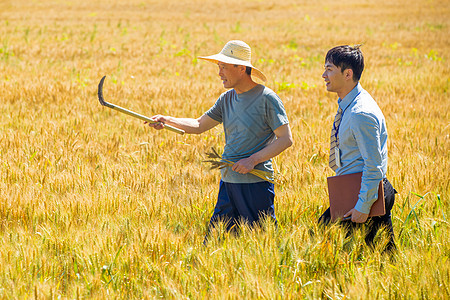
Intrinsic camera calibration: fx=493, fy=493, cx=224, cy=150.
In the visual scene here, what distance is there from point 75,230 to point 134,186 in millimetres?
1128

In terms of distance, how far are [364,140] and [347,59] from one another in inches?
19.4

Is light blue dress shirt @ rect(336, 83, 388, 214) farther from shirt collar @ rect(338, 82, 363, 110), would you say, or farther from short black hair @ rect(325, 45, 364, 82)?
short black hair @ rect(325, 45, 364, 82)

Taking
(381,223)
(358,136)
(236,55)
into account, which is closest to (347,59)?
(358,136)

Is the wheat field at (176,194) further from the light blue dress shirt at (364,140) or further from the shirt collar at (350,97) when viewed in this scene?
the shirt collar at (350,97)

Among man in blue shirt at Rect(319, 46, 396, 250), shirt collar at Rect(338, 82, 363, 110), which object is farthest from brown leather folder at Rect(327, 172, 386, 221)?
shirt collar at Rect(338, 82, 363, 110)

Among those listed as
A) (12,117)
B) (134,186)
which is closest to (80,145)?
(134,186)

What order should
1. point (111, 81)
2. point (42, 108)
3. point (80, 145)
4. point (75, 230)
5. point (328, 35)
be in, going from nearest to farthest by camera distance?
point (75, 230) → point (80, 145) → point (42, 108) → point (111, 81) → point (328, 35)

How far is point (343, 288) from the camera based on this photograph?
2.43 meters

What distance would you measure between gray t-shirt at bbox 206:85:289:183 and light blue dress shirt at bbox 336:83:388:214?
1.56ft

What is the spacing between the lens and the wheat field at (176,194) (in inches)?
98.5

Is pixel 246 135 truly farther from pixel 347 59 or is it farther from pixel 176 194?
pixel 176 194

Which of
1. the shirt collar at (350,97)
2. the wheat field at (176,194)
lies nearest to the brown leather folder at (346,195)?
the wheat field at (176,194)

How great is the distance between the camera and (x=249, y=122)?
325cm

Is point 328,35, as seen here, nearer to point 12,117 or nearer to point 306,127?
point 306,127
